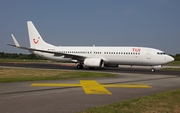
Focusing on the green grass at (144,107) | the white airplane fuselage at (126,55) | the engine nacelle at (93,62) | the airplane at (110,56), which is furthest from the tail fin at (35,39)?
the green grass at (144,107)

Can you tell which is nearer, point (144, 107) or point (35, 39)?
point (144, 107)

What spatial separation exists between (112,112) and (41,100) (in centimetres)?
282

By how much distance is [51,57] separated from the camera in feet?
117

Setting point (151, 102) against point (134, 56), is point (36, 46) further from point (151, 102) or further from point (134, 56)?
point (151, 102)

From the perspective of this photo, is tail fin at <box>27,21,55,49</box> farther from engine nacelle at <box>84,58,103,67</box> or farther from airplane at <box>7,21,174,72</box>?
engine nacelle at <box>84,58,103,67</box>

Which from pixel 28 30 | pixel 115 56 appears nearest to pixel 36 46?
pixel 28 30

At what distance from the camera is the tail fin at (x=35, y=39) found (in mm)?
36781

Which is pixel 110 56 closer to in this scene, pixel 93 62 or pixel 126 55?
pixel 126 55

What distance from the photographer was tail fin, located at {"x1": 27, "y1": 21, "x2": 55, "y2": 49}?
36781 mm

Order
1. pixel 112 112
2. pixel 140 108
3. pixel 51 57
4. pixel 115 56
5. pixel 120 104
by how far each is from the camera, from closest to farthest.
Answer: pixel 112 112 → pixel 140 108 → pixel 120 104 → pixel 115 56 → pixel 51 57

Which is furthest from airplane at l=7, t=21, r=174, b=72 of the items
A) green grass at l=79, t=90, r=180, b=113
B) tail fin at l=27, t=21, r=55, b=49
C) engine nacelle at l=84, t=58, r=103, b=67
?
green grass at l=79, t=90, r=180, b=113

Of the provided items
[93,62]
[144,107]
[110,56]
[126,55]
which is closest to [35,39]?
[93,62]

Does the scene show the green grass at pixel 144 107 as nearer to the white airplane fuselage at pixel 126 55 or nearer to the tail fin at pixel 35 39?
the white airplane fuselage at pixel 126 55

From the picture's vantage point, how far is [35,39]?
122 feet
